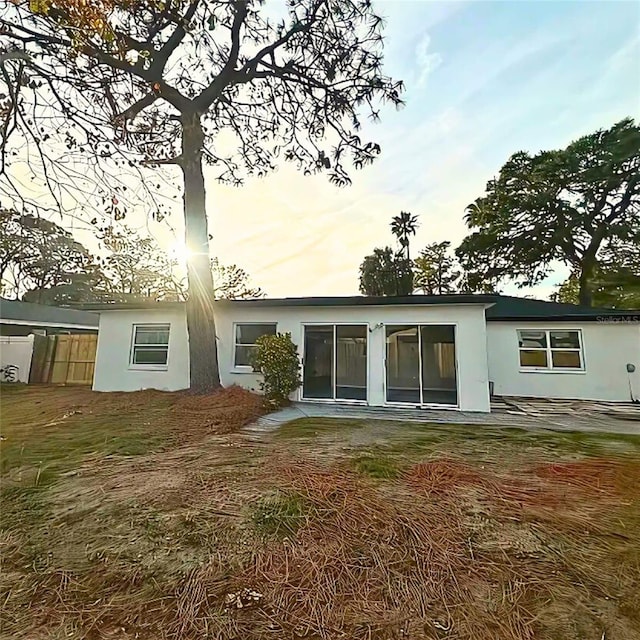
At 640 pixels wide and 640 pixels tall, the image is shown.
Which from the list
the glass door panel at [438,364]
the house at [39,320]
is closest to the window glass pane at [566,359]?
the glass door panel at [438,364]

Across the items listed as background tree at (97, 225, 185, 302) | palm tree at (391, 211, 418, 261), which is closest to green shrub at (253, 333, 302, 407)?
background tree at (97, 225, 185, 302)

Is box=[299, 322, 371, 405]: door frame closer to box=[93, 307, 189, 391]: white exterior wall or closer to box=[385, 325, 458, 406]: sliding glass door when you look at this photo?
box=[385, 325, 458, 406]: sliding glass door

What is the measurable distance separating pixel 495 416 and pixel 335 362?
155 inches

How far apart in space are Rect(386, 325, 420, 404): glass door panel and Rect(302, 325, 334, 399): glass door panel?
154 cm

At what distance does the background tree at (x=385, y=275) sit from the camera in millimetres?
25375

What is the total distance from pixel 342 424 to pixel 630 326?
9874 mm

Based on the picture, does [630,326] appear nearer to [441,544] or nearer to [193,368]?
[441,544]

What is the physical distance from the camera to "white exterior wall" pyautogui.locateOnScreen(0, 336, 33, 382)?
1398cm

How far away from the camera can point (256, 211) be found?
387 inches

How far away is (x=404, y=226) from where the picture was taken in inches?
1121

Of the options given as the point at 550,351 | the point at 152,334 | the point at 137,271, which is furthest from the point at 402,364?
the point at 137,271

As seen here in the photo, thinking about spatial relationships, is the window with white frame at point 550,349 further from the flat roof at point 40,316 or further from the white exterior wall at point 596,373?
the flat roof at point 40,316

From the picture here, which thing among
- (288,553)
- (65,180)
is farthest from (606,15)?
(288,553)

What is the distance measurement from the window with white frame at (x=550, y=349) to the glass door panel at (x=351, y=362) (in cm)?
566
